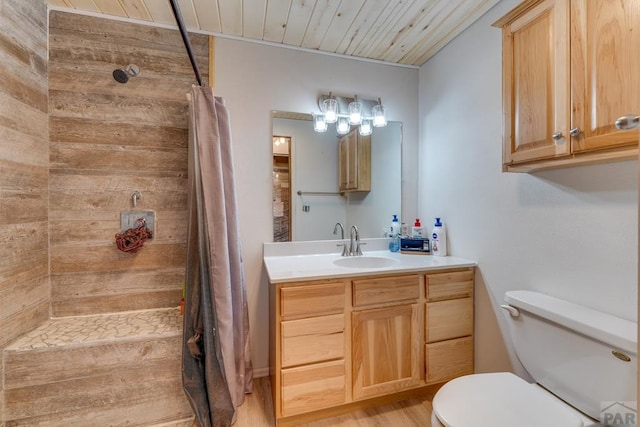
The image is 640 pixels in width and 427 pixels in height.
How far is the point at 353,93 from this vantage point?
6.94 ft

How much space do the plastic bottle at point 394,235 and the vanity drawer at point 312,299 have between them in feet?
2.53

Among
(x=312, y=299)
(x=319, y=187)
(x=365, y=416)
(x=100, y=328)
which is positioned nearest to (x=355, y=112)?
(x=319, y=187)

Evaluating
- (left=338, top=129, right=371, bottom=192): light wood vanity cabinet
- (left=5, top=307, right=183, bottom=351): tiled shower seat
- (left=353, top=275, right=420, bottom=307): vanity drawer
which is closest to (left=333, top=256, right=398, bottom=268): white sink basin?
(left=353, top=275, right=420, bottom=307): vanity drawer

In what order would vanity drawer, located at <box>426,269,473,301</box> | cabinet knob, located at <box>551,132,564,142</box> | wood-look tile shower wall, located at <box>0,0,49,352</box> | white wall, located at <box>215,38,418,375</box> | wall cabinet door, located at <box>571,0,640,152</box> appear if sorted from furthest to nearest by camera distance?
white wall, located at <box>215,38,418,375</box>, vanity drawer, located at <box>426,269,473,301</box>, wood-look tile shower wall, located at <box>0,0,49,352</box>, cabinet knob, located at <box>551,132,564,142</box>, wall cabinet door, located at <box>571,0,640,152</box>

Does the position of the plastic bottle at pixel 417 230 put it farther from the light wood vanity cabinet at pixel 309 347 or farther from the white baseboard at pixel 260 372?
the white baseboard at pixel 260 372

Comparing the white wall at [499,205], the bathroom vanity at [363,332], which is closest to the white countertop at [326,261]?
the bathroom vanity at [363,332]

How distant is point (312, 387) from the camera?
4.86 ft

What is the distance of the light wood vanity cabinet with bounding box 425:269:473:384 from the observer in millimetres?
1679

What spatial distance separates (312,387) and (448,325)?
869mm

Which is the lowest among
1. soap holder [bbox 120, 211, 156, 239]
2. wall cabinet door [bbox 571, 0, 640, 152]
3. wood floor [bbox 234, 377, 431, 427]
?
wood floor [bbox 234, 377, 431, 427]

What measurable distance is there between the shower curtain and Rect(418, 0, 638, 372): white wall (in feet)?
4.76

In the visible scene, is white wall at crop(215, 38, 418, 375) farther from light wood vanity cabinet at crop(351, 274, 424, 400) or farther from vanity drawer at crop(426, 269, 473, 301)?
vanity drawer at crop(426, 269, 473, 301)

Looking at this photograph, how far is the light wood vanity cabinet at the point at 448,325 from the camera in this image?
168 cm

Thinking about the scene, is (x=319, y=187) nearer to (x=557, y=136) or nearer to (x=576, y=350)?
(x=557, y=136)
